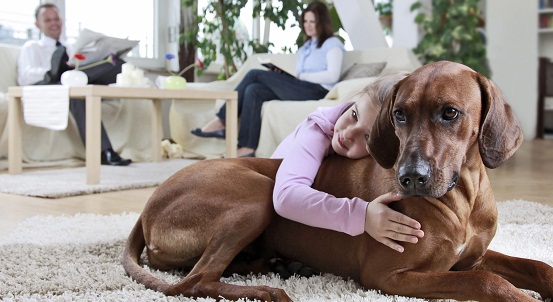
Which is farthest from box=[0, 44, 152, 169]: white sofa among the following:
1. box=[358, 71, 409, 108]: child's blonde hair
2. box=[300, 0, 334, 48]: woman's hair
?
box=[358, 71, 409, 108]: child's blonde hair

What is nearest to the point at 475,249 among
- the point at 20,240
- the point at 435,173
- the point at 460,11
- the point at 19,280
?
the point at 435,173

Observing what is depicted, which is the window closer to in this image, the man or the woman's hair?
the man

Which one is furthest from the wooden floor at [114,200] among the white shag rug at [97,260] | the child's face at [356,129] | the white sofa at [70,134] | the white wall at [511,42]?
the white sofa at [70,134]

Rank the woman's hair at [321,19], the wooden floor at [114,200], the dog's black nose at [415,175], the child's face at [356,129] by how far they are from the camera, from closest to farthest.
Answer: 1. the dog's black nose at [415,175]
2. the child's face at [356,129]
3. the wooden floor at [114,200]
4. the woman's hair at [321,19]

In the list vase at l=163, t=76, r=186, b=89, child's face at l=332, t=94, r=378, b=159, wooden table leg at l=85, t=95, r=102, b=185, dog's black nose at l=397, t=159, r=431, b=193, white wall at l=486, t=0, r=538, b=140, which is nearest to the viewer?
dog's black nose at l=397, t=159, r=431, b=193

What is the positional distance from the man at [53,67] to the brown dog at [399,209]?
341cm

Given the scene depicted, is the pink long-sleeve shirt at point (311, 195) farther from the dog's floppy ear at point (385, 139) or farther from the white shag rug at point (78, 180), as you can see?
the white shag rug at point (78, 180)

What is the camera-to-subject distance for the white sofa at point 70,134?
522 cm

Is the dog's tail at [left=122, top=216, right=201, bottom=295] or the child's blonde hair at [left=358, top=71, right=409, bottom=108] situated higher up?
the child's blonde hair at [left=358, top=71, right=409, bottom=108]

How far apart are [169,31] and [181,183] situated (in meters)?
5.75

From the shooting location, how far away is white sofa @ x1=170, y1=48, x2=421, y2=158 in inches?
189

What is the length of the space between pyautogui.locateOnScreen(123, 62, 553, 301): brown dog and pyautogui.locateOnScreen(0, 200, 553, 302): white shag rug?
2.5 inches

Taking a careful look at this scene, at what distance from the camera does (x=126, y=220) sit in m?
2.55

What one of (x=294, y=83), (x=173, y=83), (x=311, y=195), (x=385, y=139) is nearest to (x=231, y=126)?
(x=173, y=83)
